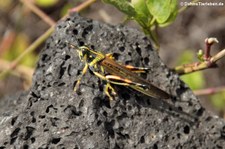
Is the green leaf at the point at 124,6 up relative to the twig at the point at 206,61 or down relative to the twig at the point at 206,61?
up

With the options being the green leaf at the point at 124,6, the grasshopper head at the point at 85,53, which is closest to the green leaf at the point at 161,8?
the green leaf at the point at 124,6

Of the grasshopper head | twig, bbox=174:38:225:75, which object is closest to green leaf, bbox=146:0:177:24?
twig, bbox=174:38:225:75

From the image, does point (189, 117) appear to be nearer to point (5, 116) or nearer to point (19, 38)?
point (5, 116)

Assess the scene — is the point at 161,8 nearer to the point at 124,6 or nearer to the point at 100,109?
the point at 124,6

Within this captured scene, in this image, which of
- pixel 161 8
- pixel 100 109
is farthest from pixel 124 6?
pixel 100 109

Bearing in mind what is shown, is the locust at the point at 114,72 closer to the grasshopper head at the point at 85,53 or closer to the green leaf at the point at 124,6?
the grasshopper head at the point at 85,53

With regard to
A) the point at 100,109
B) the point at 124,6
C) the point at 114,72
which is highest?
the point at 124,6

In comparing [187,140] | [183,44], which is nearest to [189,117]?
[187,140]
